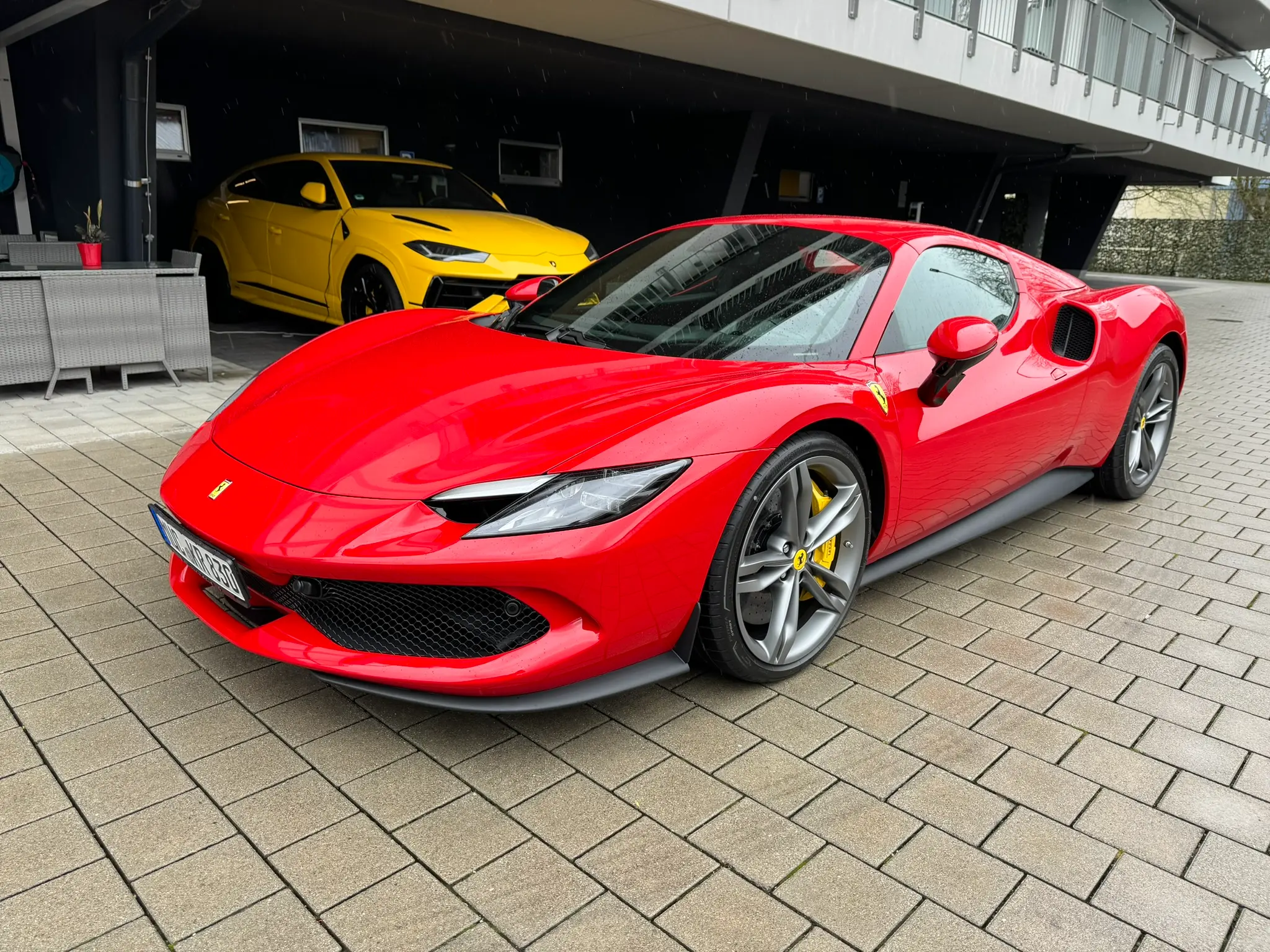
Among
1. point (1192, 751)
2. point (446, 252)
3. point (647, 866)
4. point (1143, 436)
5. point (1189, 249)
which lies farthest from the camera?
point (1189, 249)

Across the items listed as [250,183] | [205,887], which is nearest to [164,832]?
[205,887]

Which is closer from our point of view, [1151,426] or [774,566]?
[774,566]

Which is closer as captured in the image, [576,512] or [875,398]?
[576,512]

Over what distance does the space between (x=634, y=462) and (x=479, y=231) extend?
18.1ft

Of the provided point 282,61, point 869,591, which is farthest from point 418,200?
point 869,591

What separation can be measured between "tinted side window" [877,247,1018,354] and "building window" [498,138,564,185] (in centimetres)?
1076

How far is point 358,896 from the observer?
71.4 inches

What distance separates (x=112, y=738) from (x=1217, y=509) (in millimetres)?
4779

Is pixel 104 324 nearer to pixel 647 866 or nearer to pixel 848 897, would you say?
pixel 647 866

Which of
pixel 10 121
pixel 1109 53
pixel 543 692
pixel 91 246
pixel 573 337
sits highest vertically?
pixel 1109 53

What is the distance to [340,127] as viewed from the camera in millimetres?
11414

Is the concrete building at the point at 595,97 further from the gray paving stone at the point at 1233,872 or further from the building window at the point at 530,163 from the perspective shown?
the gray paving stone at the point at 1233,872

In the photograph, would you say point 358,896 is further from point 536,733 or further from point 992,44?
point 992,44

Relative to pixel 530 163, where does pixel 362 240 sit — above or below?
below
